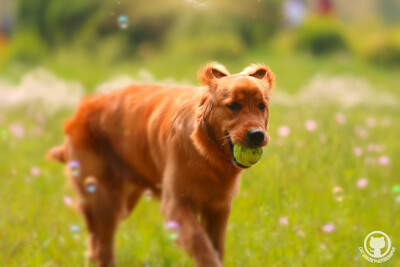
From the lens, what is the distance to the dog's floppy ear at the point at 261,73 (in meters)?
3.15

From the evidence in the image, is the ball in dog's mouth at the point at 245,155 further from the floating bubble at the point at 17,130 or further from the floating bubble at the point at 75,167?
the floating bubble at the point at 17,130

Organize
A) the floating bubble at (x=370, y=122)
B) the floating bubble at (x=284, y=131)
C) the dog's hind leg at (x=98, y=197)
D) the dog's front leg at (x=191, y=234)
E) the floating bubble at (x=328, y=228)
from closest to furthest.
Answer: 1. the dog's front leg at (x=191, y=234)
2. the floating bubble at (x=328, y=228)
3. the dog's hind leg at (x=98, y=197)
4. the floating bubble at (x=284, y=131)
5. the floating bubble at (x=370, y=122)

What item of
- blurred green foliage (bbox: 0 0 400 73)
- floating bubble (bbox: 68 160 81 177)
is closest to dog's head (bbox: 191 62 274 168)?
floating bubble (bbox: 68 160 81 177)

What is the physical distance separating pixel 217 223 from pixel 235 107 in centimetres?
98

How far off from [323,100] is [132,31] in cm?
907

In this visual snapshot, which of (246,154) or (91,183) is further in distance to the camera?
(91,183)

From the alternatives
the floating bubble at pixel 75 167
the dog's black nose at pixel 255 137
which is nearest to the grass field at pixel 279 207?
the floating bubble at pixel 75 167

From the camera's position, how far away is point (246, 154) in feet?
9.69

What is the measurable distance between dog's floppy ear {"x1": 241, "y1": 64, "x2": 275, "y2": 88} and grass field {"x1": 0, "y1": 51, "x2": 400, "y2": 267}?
867 millimetres

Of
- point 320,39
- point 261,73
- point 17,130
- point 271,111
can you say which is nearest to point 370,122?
point 271,111

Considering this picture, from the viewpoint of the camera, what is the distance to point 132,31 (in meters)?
14.7

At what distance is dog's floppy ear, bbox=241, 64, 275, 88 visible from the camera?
3146mm

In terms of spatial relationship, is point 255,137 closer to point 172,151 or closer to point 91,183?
point 172,151

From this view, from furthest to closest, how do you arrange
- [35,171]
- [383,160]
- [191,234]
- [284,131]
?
[35,171]
[383,160]
[284,131]
[191,234]
